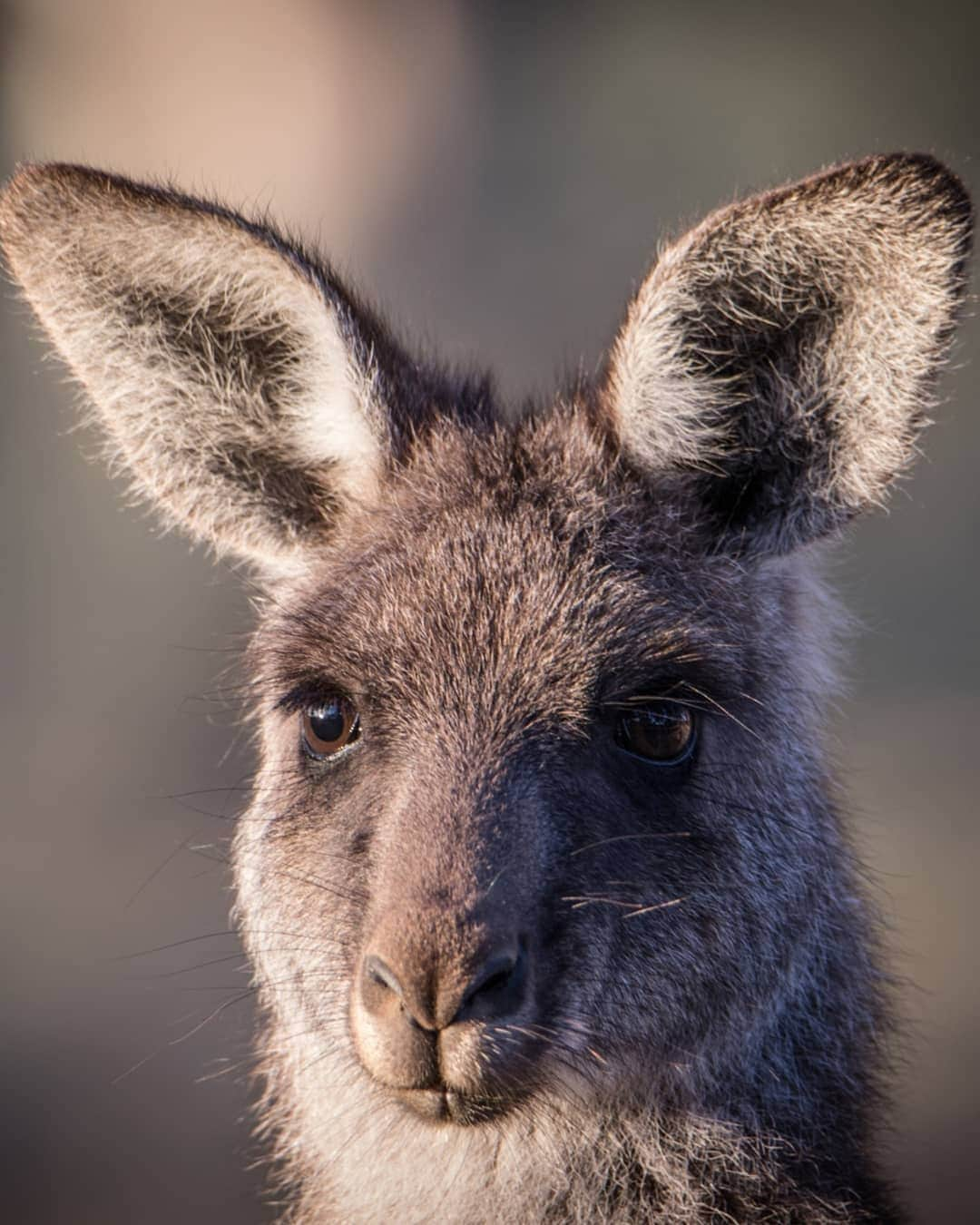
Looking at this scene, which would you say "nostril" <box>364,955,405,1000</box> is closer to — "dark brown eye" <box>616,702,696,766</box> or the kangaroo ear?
"dark brown eye" <box>616,702,696,766</box>

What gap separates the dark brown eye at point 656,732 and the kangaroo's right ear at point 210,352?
1.05m

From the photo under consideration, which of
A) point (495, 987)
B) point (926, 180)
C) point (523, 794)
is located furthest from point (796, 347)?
point (495, 987)

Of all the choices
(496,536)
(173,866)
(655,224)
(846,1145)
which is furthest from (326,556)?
(655,224)

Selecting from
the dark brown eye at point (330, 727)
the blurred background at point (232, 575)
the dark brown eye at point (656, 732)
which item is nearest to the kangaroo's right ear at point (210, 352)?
the dark brown eye at point (330, 727)

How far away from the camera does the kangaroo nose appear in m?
2.37

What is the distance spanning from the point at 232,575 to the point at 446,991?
5800 millimetres

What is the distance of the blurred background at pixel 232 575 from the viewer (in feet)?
21.7

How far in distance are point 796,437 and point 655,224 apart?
20.5 feet

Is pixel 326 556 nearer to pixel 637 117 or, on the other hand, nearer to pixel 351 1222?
pixel 351 1222

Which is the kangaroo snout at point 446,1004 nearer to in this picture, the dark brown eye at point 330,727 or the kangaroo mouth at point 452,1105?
the kangaroo mouth at point 452,1105

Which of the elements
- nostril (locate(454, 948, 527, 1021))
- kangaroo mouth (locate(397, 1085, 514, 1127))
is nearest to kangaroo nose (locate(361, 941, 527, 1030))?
nostril (locate(454, 948, 527, 1021))

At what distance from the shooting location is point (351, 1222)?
3.18 m

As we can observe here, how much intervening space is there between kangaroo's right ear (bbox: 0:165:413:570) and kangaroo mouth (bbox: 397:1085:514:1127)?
5.27ft

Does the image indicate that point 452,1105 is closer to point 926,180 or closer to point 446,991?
point 446,991
